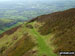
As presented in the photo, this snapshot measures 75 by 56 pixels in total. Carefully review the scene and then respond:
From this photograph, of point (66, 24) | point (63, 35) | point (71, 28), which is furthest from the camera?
point (66, 24)

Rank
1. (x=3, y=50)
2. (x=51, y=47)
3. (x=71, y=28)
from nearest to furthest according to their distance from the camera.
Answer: (x=51, y=47)
(x=71, y=28)
(x=3, y=50)

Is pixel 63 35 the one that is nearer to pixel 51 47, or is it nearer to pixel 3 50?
pixel 51 47

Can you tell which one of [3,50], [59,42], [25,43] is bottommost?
[3,50]

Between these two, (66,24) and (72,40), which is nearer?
(72,40)

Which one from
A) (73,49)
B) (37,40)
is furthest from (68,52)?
(37,40)

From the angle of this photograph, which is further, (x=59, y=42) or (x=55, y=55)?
(x=59, y=42)

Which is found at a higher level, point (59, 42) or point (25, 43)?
point (59, 42)

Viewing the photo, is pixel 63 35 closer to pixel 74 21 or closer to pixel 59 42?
pixel 59 42

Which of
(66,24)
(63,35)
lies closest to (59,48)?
(63,35)

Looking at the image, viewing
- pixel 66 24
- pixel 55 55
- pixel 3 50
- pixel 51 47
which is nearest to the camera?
pixel 55 55
